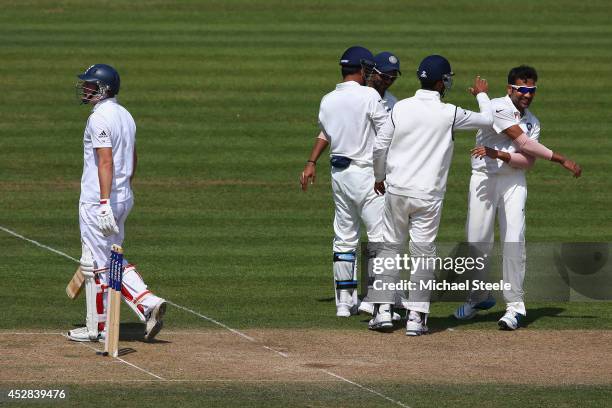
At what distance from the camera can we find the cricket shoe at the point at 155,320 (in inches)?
358

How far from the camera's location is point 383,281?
987cm

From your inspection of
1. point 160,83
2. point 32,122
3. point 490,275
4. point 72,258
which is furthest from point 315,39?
point 490,275

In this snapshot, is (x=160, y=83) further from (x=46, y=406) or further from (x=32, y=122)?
(x=46, y=406)

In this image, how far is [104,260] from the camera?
30.5 ft

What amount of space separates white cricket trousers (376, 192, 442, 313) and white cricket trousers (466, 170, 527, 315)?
563mm

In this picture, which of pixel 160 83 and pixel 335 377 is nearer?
pixel 335 377

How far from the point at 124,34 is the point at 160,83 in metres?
2.46

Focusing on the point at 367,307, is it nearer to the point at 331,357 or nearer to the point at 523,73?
the point at 331,357

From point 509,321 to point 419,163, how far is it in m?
1.47

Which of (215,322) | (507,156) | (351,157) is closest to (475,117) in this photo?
(507,156)

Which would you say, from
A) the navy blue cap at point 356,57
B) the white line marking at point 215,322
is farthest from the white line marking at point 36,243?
the navy blue cap at point 356,57

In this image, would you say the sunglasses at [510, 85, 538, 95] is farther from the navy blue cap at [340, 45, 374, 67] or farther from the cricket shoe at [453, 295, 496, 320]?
the cricket shoe at [453, 295, 496, 320]

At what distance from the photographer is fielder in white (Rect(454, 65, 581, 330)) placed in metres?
10.0

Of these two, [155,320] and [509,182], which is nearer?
[155,320]
